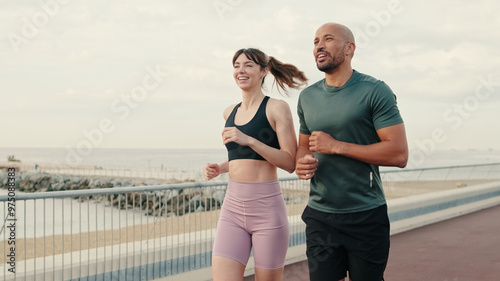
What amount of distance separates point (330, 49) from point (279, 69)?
0.92 metres

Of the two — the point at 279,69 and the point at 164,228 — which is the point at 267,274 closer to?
the point at 279,69

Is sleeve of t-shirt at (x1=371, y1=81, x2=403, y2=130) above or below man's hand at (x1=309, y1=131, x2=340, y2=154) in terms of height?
above

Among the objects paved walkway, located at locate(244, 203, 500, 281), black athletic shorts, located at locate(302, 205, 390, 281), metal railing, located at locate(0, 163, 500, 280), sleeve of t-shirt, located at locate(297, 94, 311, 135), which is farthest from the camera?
paved walkway, located at locate(244, 203, 500, 281)

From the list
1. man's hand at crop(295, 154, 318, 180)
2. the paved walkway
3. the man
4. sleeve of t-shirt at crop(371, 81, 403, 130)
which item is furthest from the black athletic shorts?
Answer: the paved walkway

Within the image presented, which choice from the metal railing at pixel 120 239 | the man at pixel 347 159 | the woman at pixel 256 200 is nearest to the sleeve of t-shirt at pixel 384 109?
the man at pixel 347 159

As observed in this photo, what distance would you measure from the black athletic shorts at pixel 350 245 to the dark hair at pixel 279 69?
1.16m

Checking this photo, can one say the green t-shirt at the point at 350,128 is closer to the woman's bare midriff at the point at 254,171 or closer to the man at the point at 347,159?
the man at the point at 347,159

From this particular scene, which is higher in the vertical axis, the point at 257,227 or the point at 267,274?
the point at 257,227

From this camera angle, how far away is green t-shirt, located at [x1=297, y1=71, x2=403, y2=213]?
2.84 meters

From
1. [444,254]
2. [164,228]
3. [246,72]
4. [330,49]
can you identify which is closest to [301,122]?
[330,49]

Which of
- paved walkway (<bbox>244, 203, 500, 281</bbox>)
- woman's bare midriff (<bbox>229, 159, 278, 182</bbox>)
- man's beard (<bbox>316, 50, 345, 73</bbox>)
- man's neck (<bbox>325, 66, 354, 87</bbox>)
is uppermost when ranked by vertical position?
man's beard (<bbox>316, 50, 345, 73</bbox>)

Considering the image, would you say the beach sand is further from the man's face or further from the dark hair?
the man's face

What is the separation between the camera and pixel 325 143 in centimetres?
284

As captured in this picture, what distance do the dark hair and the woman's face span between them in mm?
32
